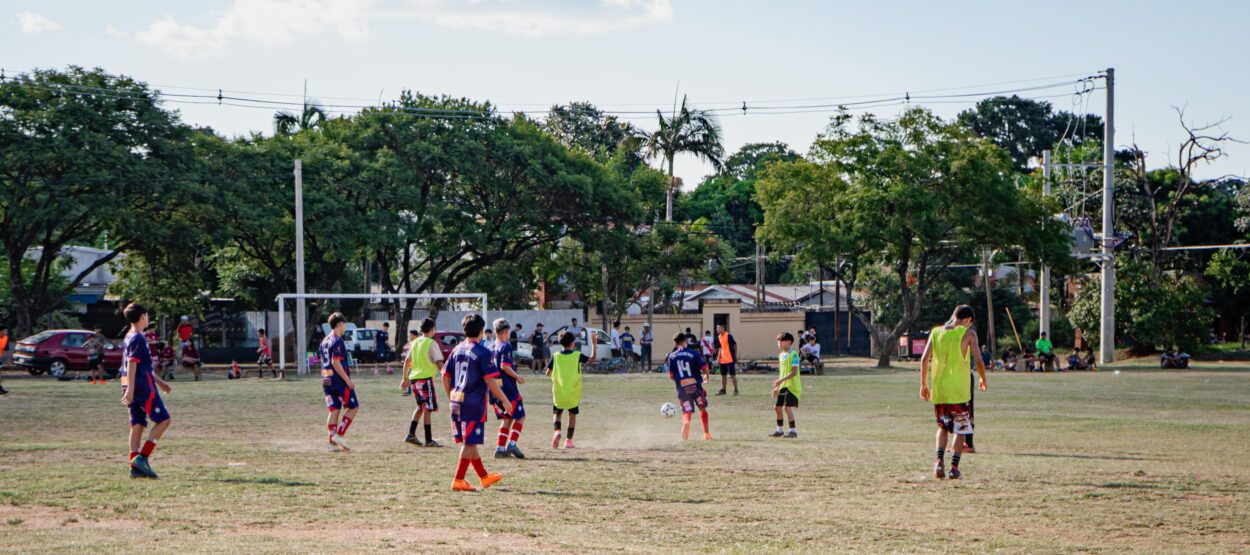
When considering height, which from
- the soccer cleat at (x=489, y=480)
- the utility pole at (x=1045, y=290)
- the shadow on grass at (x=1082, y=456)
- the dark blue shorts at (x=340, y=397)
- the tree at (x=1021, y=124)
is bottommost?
the shadow on grass at (x=1082, y=456)

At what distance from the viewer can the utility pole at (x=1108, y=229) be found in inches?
1914

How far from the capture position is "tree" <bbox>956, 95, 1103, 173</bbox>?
8525 centimetres

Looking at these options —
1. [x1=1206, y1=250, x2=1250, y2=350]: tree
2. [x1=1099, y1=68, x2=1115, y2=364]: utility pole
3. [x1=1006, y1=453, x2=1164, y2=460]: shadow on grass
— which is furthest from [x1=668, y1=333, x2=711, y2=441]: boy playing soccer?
[x1=1206, y1=250, x2=1250, y2=350]: tree

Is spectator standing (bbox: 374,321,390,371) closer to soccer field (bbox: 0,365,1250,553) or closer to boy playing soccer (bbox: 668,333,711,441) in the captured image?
soccer field (bbox: 0,365,1250,553)

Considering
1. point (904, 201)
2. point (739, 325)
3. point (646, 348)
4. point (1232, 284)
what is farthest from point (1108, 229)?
point (646, 348)

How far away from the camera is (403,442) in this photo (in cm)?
1750

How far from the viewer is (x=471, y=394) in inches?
460

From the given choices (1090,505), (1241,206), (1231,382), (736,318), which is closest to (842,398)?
(1231,382)

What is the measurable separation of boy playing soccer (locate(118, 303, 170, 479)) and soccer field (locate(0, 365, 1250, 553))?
34 cm

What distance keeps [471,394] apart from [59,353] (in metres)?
33.1

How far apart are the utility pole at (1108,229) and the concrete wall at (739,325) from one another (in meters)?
14.3

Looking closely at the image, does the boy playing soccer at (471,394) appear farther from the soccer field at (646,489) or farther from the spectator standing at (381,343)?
the spectator standing at (381,343)

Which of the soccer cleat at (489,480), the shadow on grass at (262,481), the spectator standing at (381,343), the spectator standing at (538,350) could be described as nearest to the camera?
the soccer cleat at (489,480)

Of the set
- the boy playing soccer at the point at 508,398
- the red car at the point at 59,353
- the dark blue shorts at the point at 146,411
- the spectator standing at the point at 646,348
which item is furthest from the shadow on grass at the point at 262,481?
the spectator standing at the point at 646,348
